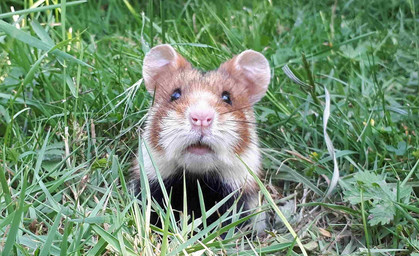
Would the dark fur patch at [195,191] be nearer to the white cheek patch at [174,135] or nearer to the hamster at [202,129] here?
the hamster at [202,129]

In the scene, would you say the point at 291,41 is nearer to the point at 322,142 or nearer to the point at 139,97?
the point at 322,142

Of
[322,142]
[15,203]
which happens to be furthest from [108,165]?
[322,142]

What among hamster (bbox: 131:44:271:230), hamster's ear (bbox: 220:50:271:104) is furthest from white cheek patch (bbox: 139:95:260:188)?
hamster's ear (bbox: 220:50:271:104)

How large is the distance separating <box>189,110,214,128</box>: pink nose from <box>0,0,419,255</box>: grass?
0.50 meters

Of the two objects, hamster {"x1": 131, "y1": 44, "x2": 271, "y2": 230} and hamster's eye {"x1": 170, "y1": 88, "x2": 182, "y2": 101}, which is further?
hamster's eye {"x1": 170, "y1": 88, "x2": 182, "y2": 101}

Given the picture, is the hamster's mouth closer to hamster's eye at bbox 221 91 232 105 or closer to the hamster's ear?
hamster's eye at bbox 221 91 232 105

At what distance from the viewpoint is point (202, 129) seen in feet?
12.5

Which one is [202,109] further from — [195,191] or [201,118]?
[195,191]

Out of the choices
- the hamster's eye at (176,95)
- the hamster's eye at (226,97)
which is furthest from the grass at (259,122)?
the hamster's eye at (226,97)

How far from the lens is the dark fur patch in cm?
420

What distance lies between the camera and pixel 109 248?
347cm

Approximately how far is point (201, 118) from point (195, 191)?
612mm

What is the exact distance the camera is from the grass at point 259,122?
3.73 metres

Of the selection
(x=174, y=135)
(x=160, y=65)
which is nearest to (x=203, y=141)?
(x=174, y=135)
